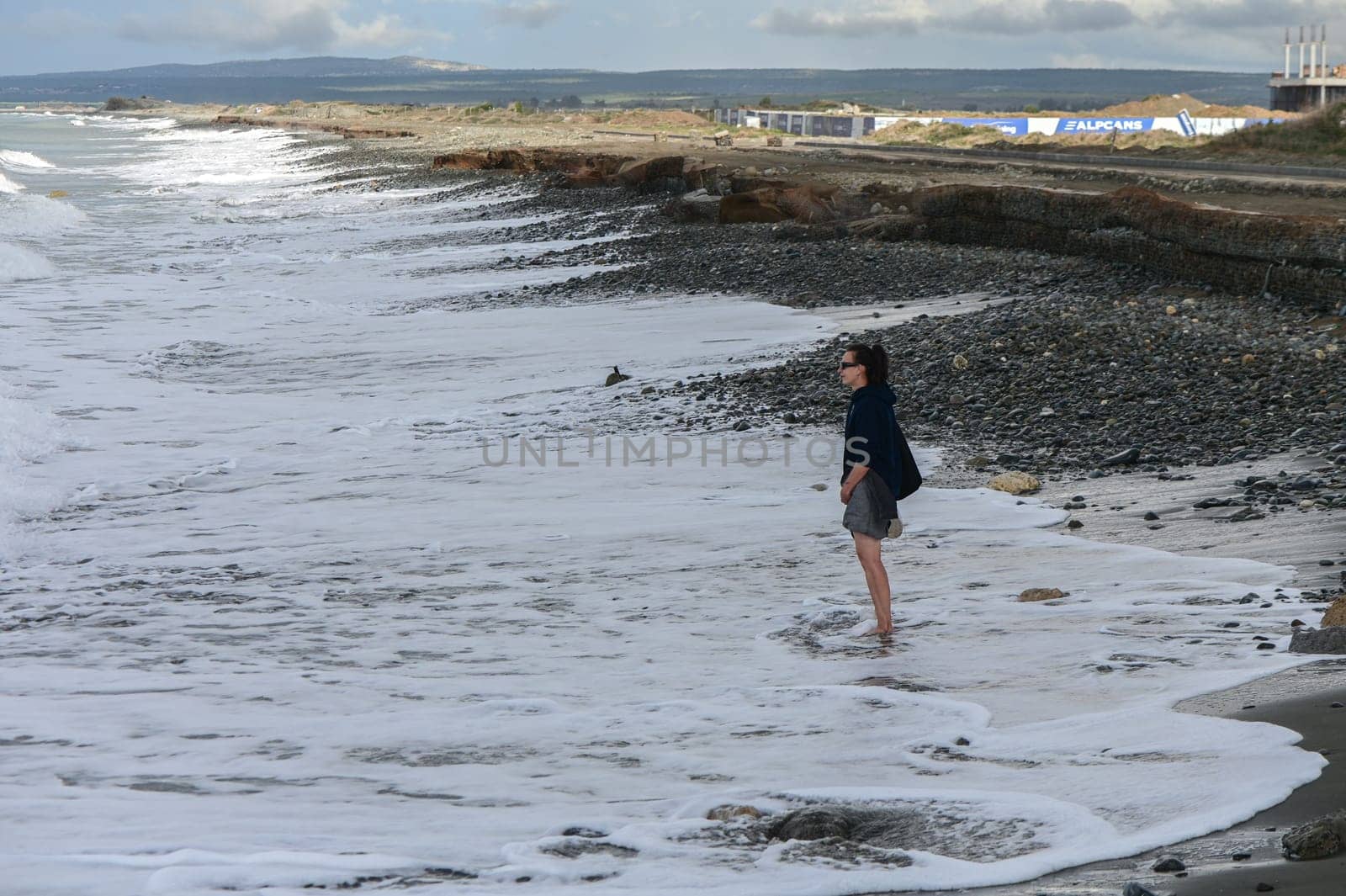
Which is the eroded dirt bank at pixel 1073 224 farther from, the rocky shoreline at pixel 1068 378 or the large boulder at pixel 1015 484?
the large boulder at pixel 1015 484

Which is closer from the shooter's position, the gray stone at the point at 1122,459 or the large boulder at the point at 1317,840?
the large boulder at the point at 1317,840

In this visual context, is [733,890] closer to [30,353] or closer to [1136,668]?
[1136,668]

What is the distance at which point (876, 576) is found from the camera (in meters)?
6.43

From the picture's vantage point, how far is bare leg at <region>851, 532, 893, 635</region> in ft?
21.1

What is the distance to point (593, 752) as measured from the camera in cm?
530

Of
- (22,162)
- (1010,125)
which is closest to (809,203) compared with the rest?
(1010,125)

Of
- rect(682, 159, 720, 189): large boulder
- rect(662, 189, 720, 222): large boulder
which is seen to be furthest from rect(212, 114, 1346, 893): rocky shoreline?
rect(682, 159, 720, 189): large boulder

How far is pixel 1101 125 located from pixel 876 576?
210 feet

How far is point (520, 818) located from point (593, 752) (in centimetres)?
67

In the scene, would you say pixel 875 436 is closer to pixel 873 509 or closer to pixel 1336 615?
pixel 873 509

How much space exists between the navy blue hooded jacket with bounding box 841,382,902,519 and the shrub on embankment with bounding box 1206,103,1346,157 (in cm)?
2960

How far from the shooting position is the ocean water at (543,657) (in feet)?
14.5

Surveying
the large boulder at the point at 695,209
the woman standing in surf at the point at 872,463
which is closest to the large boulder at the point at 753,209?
the large boulder at the point at 695,209

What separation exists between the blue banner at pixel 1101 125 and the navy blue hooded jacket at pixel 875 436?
6218cm
